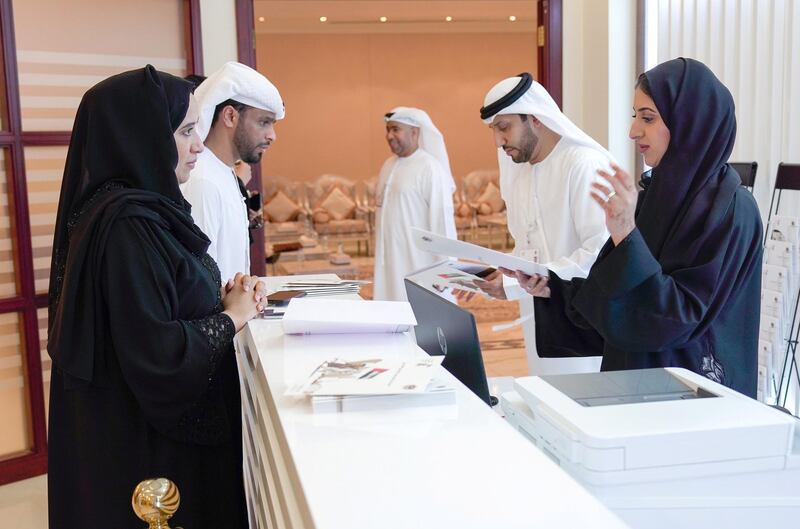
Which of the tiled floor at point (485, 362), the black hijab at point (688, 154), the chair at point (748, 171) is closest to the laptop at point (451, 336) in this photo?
the black hijab at point (688, 154)

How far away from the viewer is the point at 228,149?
327 centimetres

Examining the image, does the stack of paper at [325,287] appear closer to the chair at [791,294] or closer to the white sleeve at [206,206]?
the white sleeve at [206,206]

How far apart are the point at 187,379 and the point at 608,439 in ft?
3.16

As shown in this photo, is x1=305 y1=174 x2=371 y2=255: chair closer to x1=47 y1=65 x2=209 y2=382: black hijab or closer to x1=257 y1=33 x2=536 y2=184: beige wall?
x1=257 y1=33 x2=536 y2=184: beige wall

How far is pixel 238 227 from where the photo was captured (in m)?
3.15

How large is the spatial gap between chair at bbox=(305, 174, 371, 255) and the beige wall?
1118 millimetres

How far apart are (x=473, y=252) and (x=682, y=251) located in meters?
0.54

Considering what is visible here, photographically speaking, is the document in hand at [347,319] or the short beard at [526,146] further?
the short beard at [526,146]

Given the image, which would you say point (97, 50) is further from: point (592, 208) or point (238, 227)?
point (592, 208)

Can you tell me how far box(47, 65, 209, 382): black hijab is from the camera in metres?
1.71

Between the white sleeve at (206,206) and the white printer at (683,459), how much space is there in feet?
6.73

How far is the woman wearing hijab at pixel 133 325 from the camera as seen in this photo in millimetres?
1695

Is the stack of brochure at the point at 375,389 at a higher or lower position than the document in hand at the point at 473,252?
lower

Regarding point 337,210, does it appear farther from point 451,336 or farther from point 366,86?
point 451,336
